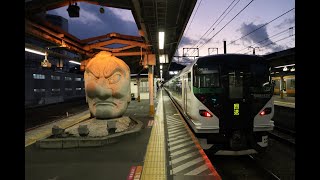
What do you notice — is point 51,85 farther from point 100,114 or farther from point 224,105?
point 224,105

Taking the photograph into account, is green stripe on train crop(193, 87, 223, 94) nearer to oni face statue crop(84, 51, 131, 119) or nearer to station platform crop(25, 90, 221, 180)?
station platform crop(25, 90, 221, 180)

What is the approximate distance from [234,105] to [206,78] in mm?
1077

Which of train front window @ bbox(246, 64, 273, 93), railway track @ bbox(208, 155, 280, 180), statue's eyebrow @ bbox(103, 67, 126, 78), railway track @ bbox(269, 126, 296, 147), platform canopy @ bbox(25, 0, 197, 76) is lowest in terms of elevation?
railway track @ bbox(208, 155, 280, 180)

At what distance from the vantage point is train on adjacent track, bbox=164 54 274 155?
262 inches

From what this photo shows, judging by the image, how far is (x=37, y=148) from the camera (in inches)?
308

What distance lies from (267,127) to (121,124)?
256 inches

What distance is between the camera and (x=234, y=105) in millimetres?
6742

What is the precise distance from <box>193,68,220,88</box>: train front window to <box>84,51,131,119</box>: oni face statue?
15.1 ft

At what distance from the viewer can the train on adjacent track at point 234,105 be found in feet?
21.8

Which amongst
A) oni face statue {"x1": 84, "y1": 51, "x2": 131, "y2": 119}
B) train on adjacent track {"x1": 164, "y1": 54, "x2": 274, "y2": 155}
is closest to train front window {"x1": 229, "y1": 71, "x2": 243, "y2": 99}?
train on adjacent track {"x1": 164, "y1": 54, "x2": 274, "y2": 155}

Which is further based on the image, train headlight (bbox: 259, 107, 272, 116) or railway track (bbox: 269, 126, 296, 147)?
railway track (bbox: 269, 126, 296, 147)

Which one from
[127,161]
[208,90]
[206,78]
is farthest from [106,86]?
[208,90]
